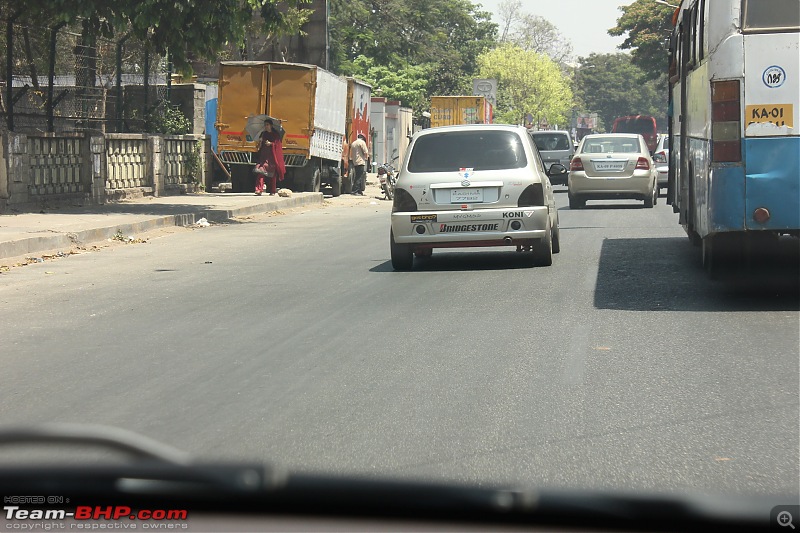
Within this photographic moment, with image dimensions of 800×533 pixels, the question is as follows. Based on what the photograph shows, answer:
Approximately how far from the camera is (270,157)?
29672mm

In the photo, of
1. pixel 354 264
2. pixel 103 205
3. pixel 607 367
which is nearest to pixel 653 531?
pixel 607 367

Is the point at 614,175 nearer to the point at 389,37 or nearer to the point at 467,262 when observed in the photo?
the point at 467,262

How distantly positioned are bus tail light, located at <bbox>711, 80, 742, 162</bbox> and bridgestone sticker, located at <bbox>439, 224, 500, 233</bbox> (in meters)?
3.66

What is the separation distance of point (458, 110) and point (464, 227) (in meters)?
40.3

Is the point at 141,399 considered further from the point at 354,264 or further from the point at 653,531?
the point at 354,264

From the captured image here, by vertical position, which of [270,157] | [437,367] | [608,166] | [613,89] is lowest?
[437,367]

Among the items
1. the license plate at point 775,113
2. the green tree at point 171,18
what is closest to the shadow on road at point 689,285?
the license plate at point 775,113

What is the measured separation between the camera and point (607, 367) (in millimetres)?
7449

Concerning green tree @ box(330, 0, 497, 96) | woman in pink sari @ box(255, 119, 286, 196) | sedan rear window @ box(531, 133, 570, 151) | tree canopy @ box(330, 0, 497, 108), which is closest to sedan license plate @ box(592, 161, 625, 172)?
woman in pink sari @ box(255, 119, 286, 196)

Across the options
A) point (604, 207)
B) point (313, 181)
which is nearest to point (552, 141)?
point (313, 181)

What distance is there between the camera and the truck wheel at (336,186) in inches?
1326

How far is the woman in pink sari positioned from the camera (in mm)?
29328

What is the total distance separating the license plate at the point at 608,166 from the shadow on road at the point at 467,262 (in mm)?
10420

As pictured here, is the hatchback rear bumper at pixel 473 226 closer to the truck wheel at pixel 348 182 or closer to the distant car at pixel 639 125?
the truck wheel at pixel 348 182
